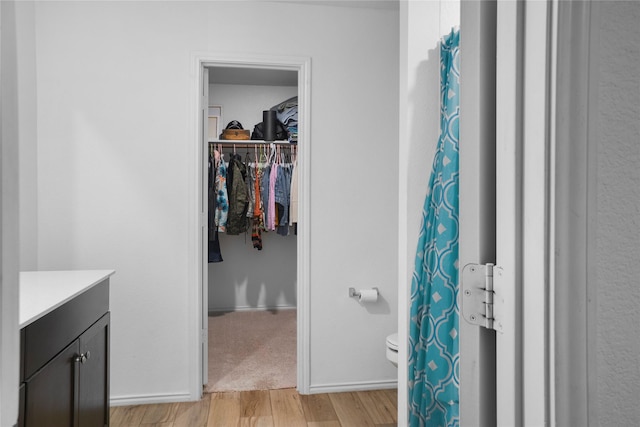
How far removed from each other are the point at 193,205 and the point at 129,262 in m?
0.49

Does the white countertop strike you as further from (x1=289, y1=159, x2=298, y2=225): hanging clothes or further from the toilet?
(x1=289, y1=159, x2=298, y2=225): hanging clothes

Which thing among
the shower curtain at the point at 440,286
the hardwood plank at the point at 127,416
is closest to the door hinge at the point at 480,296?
the shower curtain at the point at 440,286

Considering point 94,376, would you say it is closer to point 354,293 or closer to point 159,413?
point 159,413

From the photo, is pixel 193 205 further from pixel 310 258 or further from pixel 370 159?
pixel 370 159

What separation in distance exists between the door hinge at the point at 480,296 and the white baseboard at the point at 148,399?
2.28m

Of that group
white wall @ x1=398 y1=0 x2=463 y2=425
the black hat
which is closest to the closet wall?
the black hat

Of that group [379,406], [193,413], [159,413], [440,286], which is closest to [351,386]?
[379,406]

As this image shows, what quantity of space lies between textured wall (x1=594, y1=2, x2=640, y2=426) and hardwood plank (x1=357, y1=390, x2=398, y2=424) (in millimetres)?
1936

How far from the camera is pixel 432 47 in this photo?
5.41 feet

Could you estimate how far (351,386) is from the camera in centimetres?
268

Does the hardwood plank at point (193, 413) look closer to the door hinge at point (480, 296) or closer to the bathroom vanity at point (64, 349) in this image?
the bathroom vanity at point (64, 349)

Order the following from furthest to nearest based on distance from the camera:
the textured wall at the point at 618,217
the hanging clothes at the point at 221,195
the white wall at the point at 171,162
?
the hanging clothes at the point at 221,195, the white wall at the point at 171,162, the textured wall at the point at 618,217

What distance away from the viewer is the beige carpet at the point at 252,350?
9.11ft

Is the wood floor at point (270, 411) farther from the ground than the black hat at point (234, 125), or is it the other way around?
the black hat at point (234, 125)
